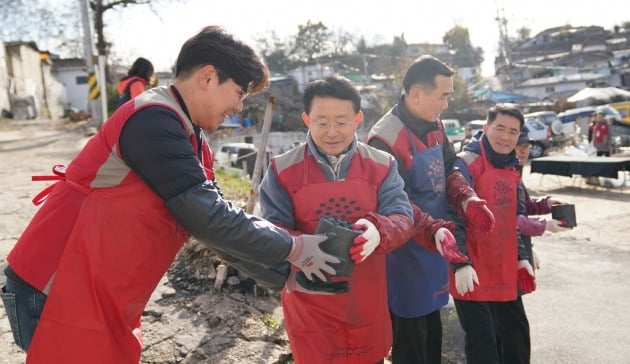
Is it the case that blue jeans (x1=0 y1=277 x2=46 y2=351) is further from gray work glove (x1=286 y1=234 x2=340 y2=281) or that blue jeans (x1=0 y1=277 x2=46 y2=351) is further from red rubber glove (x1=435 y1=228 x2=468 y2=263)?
red rubber glove (x1=435 y1=228 x2=468 y2=263)

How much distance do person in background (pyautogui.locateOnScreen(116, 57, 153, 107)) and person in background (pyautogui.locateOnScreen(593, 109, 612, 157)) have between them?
1332cm

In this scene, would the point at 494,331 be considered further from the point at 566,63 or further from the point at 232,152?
the point at 566,63

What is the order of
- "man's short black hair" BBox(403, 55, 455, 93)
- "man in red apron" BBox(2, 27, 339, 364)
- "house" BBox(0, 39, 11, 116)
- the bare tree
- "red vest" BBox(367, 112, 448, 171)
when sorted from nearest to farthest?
1. "man in red apron" BBox(2, 27, 339, 364)
2. "red vest" BBox(367, 112, 448, 171)
3. "man's short black hair" BBox(403, 55, 455, 93)
4. "house" BBox(0, 39, 11, 116)
5. the bare tree

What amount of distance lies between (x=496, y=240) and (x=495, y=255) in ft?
0.31

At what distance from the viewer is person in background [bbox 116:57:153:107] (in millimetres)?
5902

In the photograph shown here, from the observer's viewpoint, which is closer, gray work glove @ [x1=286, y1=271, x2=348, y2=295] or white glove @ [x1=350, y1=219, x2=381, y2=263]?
white glove @ [x1=350, y1=219, x2=381, y2=263]

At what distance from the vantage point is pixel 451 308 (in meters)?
4.61

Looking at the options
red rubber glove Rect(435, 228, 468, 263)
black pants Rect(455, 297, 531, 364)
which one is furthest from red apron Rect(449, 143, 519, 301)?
red rubber glove Rect(435, 228, 468, 263)

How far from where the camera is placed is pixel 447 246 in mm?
2273

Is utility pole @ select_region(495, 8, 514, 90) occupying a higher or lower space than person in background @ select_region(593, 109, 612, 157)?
higher

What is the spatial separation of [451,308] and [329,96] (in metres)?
3.07

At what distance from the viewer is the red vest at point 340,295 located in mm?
2146

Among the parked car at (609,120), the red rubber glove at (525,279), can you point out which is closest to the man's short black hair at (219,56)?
the red rubber glove at (525,279)

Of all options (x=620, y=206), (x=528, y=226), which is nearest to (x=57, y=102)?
(x=620, y=206)
